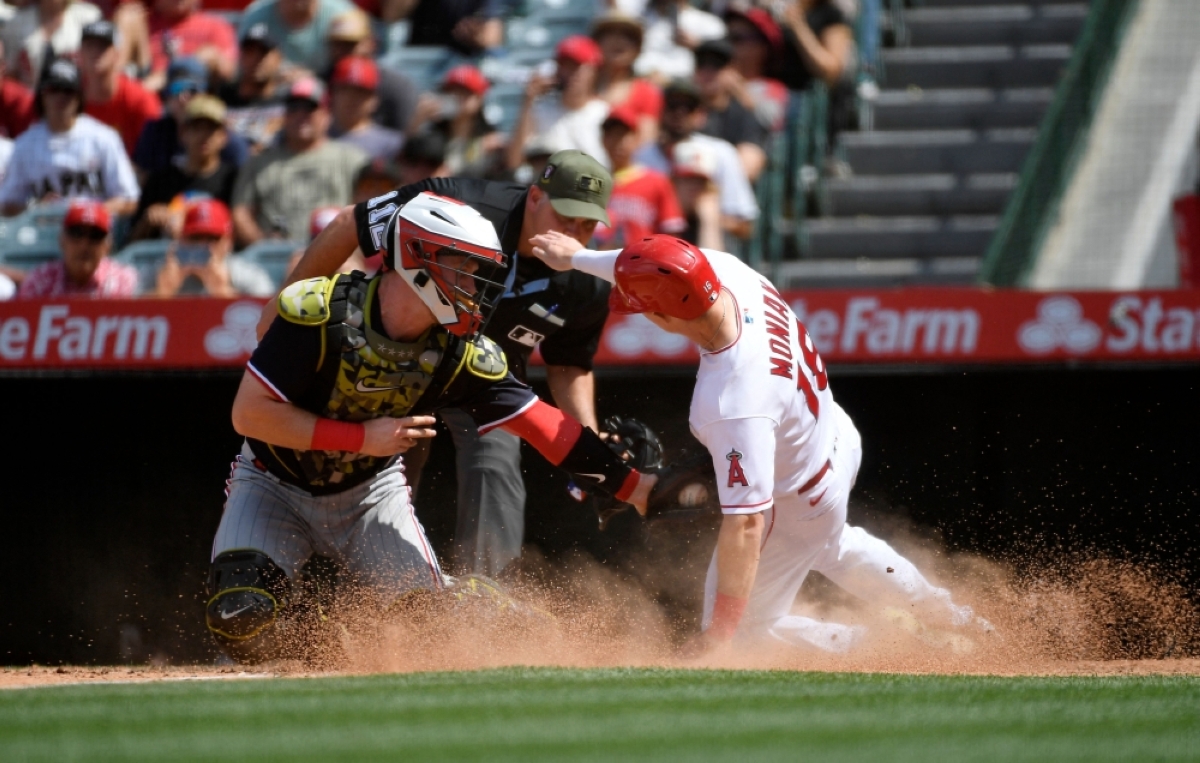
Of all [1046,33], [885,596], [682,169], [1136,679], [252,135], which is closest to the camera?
[1136,679]

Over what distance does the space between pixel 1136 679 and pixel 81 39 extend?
813 cm

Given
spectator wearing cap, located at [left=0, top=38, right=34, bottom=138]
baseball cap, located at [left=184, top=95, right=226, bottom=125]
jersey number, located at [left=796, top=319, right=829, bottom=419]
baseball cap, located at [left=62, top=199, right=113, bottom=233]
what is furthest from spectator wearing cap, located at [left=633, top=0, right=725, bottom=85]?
jersey number, located at [left=796, top=319, right=829, bottom=419]

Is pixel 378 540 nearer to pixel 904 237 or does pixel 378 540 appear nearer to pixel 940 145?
pixel 904 237

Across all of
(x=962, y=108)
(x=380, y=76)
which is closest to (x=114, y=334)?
(x=380, y=76)

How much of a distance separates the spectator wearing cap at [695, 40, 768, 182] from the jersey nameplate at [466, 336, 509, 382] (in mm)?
3757

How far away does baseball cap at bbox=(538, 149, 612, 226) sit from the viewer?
5.73 meters

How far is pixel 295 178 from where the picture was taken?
28.5 ft

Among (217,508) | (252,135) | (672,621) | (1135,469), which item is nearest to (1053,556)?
(1135,469)

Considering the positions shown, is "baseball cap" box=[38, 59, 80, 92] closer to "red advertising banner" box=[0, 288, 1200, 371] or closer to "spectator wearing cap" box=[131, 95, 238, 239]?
"spectator wearing cap" box=[131, 95, 238, 239]

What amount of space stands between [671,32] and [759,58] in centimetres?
85

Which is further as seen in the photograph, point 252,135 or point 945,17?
point 945,17

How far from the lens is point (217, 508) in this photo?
7.40 meters

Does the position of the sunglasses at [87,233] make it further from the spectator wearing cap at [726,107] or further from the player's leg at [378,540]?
the spectator wearing cap at [726,107]

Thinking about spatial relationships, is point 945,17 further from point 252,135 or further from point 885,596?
point 885,596
